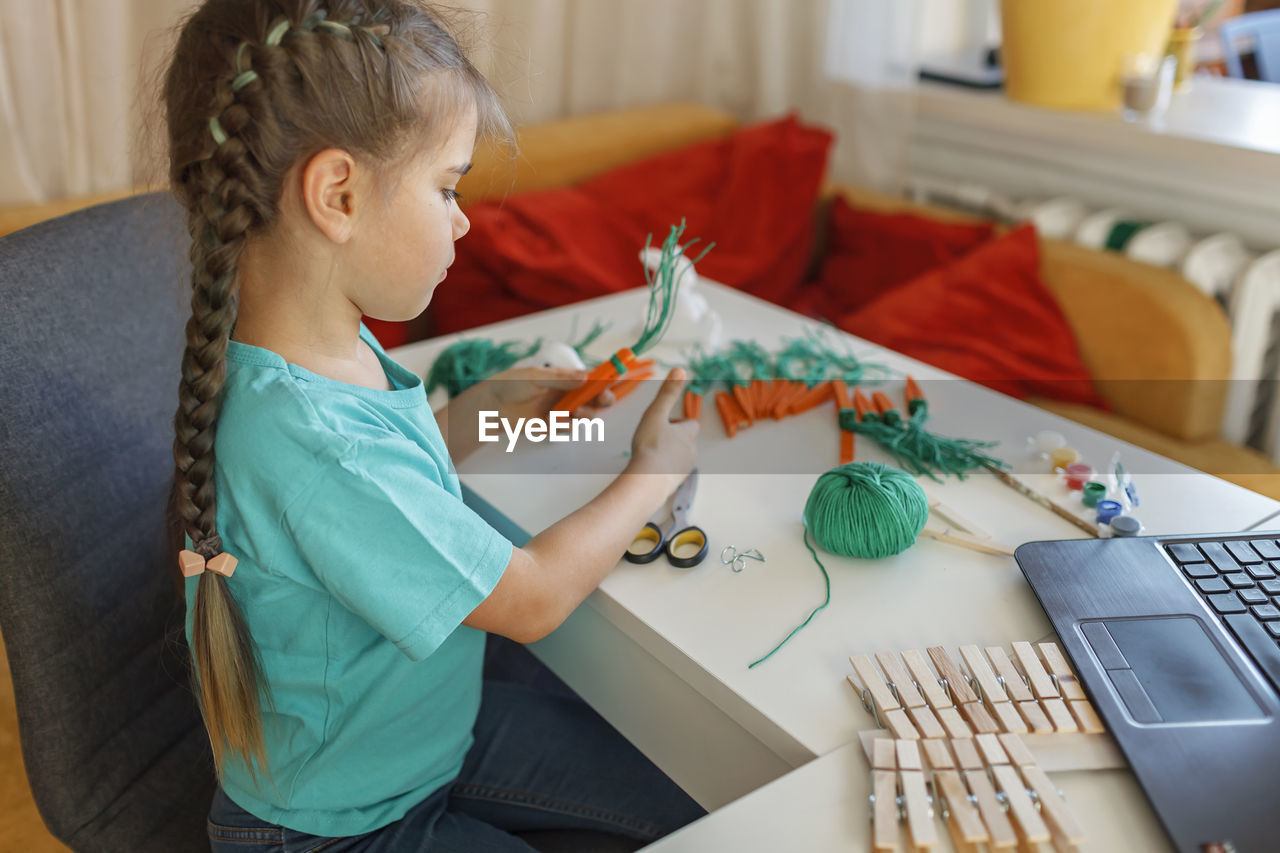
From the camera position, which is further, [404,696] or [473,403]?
[473,403]

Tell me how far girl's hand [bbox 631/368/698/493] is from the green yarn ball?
0.46 feet

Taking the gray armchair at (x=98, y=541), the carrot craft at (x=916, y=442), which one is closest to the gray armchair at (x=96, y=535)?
the gray armchair at (x=98, y=541)

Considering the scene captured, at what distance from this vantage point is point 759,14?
7.77 ft

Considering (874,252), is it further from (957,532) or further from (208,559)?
(208,559)

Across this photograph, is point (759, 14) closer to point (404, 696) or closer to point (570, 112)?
point (570, 112)

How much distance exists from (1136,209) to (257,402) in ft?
5.87

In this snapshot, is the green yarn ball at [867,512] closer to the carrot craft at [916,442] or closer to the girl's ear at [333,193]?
the carrot craft at [916,442]

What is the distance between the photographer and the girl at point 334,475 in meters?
0.69

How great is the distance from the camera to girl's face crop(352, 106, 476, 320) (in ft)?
2.46

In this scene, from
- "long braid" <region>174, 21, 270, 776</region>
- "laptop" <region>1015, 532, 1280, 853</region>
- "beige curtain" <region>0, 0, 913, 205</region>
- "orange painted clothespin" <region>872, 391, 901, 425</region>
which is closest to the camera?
"laptop" <region>1015, 532, 1280, 853</region>

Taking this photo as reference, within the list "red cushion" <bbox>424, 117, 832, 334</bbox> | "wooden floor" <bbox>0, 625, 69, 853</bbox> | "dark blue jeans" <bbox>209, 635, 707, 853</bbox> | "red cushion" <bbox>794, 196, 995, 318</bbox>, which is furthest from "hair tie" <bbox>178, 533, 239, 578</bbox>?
"red cushion" <bbox>794, 196, 995, 318</bbox>

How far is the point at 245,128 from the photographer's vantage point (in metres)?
0.67

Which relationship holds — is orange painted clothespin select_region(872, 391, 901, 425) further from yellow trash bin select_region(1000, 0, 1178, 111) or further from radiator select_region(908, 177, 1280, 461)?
yellow trash bin select_region(1000, 0, 1178, 111)

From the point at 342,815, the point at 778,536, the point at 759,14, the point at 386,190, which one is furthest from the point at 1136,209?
the point at 342,815
